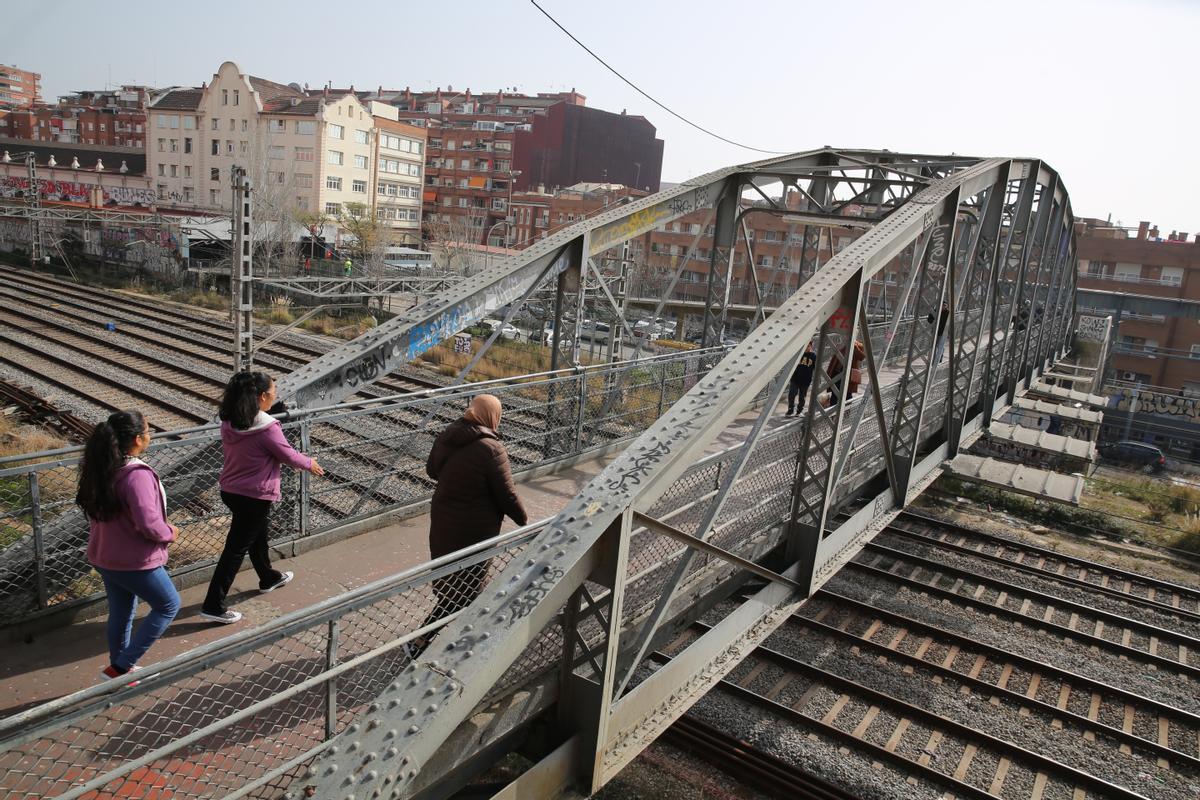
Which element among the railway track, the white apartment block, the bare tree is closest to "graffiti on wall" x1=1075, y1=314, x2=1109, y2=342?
the railway track

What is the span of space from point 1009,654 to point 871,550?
3.63 metres

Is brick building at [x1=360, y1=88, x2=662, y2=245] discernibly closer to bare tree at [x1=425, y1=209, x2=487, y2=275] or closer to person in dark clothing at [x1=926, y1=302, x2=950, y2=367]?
bare tree at [x1=425, y1=209, x2=487, y2=275]

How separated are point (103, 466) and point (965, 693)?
9.13 metres

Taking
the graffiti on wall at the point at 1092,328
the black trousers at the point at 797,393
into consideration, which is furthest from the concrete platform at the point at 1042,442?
the graffiti on wall at the point at 1092,328

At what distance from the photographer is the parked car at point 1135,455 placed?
33.3 m

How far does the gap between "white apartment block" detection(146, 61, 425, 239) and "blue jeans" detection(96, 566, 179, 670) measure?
52061 mm

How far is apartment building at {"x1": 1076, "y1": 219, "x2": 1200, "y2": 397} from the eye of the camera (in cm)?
4631

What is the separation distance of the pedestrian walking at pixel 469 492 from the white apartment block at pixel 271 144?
171 feet

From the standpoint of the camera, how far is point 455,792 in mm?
3779

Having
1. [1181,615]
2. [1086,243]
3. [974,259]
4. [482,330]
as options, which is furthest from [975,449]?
[1086,243]

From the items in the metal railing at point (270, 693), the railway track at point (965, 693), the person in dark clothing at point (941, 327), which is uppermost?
the person in dark clothing at point (941, 327)

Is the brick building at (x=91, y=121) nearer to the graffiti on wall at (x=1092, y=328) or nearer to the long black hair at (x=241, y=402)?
the graffiti on wall at (x=1092, y=328)

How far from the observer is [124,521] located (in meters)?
3.94

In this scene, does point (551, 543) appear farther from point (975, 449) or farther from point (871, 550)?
point (975, 449)
